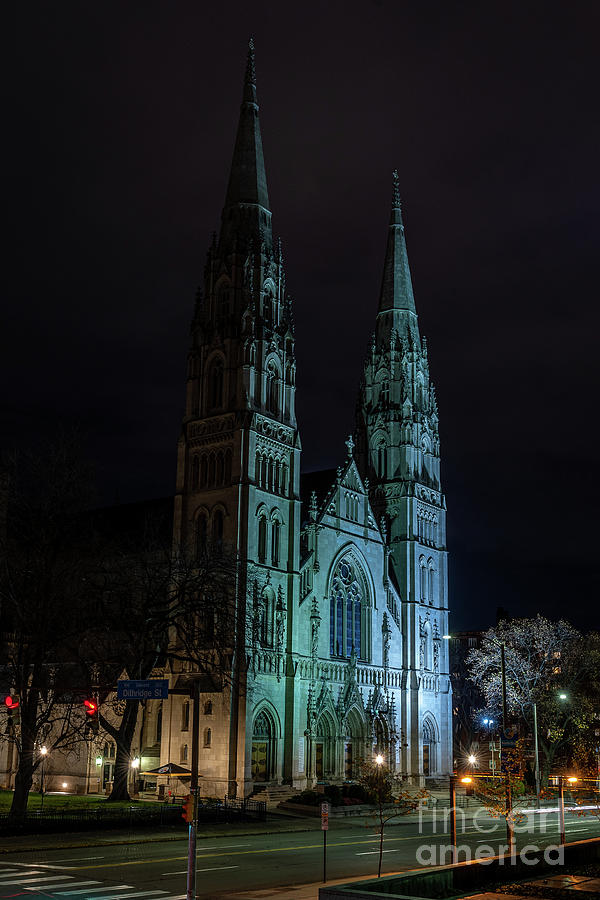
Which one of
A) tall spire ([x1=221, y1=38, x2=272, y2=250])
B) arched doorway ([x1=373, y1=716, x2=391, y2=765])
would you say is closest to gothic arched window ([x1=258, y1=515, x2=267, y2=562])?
arched doorway ([x1=373, y1=716, x2=391, y2=765])

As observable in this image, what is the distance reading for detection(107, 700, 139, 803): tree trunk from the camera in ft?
154

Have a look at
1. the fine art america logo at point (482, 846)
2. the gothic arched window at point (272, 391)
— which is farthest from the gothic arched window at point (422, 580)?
the fine art america logo at point (482, 846)

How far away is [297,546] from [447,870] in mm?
43420

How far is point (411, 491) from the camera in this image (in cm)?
8012

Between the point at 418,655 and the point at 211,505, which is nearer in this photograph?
the point at 211,505

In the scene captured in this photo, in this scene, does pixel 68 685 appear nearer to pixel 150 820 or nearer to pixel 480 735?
pixel 150 820

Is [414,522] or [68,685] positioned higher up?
[414,522]

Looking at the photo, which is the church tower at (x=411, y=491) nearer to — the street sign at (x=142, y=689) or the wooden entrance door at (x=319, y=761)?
the wooden entrance door at (x=319, y=761)

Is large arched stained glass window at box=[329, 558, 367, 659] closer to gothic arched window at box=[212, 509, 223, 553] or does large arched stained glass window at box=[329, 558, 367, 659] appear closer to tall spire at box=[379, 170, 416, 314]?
gothic arched window at box=[212, 509, 223, 553]

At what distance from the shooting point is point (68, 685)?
4397 cm

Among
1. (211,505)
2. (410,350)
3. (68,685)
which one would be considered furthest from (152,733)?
(410,350)

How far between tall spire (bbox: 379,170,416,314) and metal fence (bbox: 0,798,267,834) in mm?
50741

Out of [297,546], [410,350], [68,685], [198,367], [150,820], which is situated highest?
[410,350]

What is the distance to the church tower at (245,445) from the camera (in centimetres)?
5731
